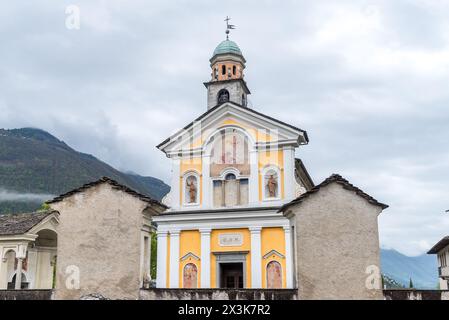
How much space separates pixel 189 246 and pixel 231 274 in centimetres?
233

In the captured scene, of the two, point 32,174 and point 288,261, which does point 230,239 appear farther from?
point 32,174

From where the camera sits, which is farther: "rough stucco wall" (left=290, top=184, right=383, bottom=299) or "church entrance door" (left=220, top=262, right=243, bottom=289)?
"church entrance door" (left=220, top=262, right=243, bottom=289)

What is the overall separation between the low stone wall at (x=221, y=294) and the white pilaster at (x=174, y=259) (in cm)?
1240

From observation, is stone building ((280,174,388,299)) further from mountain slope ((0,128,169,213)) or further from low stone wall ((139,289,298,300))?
mountain slope ((0,128,169,213))

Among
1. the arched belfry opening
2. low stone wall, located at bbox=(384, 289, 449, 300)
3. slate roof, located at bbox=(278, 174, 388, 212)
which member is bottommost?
low stone wall, located at bbox=(384, 289, 449, 300)

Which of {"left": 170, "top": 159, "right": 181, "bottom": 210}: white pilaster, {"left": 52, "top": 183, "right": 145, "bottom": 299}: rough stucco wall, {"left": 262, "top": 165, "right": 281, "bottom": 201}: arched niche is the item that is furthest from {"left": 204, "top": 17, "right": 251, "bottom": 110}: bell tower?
{"left": 52, "top": 183, "right": 145, "bottom": 299}: rough stucco wall

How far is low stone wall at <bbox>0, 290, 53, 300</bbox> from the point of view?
Result: 33.6 ft

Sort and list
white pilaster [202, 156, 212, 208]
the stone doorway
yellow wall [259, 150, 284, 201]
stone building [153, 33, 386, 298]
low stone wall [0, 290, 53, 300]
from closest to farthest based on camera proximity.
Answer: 1. low stone wall [0, 290, 53, 300]
2. stone building [153, 33, 386, 298]
3. the stone doorway
4. yellow wall [259, 150, 284, 201]
5. white pilaster [202, 156, 212, 208]

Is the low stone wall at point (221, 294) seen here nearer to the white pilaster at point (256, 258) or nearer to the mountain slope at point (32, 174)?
the white pilaster at point (256, 258)

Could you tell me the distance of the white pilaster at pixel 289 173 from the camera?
846 inches

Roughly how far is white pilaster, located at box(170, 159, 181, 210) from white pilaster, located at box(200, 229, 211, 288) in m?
1.96

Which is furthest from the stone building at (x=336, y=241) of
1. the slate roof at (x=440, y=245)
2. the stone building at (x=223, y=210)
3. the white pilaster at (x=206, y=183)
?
the slate roof at (x=440, y=245)

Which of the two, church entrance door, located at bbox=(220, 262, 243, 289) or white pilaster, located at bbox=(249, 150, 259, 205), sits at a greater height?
white pilaster, located at bbox=(249, 150, 259, 205)
